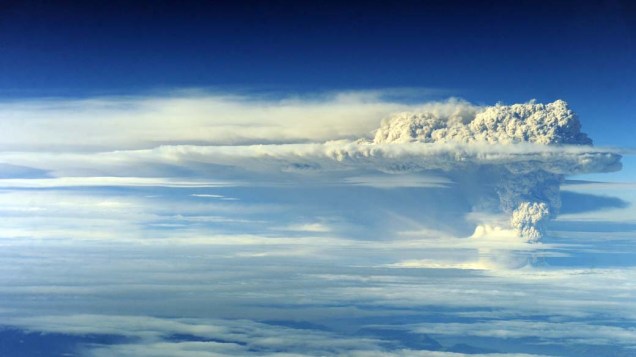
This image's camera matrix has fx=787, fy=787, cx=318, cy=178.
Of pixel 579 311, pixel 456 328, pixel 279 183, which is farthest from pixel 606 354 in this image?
pixel 279 183

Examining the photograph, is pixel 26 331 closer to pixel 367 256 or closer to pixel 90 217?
pixel 90 217

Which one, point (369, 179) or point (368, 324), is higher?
point (369, 179)

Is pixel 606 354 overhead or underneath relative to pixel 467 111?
underneath

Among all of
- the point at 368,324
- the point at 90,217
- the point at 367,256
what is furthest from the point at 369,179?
the point at 90,217

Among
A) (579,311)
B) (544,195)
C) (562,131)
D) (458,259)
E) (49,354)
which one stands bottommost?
(49,354)

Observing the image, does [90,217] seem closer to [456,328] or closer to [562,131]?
[456,328]

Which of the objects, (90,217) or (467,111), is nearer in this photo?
(467,111)
